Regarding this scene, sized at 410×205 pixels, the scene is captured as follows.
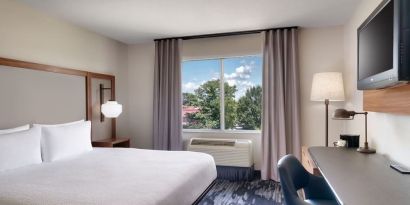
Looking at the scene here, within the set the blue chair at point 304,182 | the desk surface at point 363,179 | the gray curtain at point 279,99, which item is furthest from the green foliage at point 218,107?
the blue chair at point 304,182

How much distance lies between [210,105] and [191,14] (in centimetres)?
170

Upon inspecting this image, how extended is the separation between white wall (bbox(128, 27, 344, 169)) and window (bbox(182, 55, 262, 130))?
0.16 meters

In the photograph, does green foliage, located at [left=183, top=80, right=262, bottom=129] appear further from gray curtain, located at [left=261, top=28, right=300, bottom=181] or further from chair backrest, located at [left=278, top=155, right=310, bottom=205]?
chair backrest, located at [left=278, top=155, right=310, bottom=205]

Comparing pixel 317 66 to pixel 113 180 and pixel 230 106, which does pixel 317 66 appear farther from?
pixel 113 180

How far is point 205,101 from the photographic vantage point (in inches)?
175

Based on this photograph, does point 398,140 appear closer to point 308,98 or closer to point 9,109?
point 308,98

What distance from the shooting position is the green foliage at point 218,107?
4.20m

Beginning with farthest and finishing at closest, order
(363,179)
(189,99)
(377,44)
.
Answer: (189,99) → (377,44) → (363,179)

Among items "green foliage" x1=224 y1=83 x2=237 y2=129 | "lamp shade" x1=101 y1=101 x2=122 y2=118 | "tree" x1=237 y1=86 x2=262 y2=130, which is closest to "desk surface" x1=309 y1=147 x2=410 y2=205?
"tree" x1=237 y1=86 x2=262 y2=130

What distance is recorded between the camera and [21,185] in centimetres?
186

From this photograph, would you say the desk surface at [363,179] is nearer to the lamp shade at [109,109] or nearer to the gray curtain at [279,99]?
the gray curtain at [279,99]

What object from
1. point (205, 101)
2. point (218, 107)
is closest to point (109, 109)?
point (205, 101)

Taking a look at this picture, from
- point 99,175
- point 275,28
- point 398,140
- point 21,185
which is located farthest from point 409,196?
point 275,28

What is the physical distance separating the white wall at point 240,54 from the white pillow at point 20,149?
2126mm
